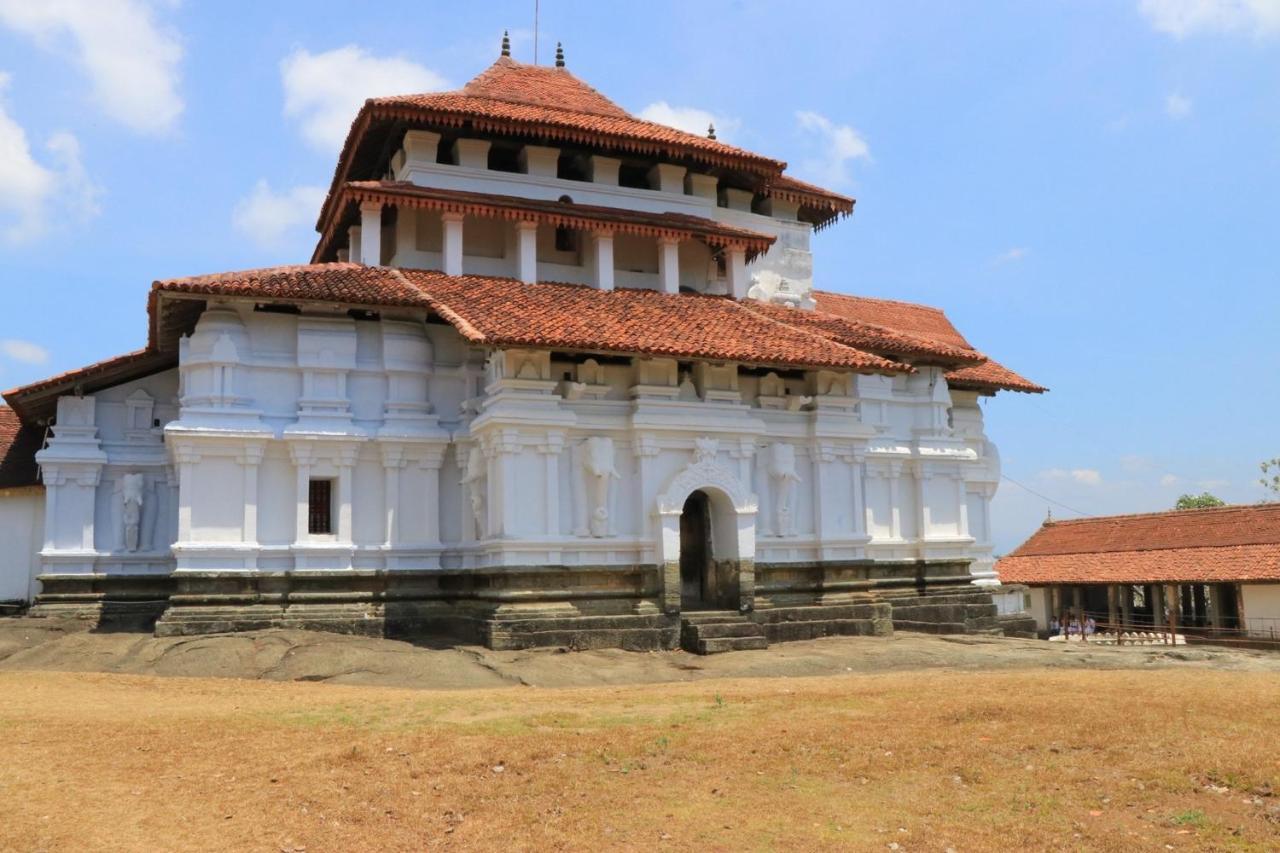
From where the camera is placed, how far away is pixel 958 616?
2416cm

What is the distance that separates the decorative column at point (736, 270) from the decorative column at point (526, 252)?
4.50 m

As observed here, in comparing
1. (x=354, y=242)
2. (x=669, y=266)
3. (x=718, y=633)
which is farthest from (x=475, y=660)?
(x=354, y=242)

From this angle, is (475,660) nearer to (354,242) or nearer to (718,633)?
(718,633)

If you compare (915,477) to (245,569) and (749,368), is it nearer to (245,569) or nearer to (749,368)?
(749,368)

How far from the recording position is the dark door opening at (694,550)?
21203mm

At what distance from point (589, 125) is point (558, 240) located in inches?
98.5

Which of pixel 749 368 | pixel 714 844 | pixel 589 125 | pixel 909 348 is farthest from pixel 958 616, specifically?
pixel 714 844

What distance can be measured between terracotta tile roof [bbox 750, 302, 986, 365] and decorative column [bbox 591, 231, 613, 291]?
3249 mm

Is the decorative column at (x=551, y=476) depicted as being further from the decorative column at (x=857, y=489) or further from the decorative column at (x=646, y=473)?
the decorative column at (x=857, y=489)

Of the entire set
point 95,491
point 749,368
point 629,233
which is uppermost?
point 629,233

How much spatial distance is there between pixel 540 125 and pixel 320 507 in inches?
349

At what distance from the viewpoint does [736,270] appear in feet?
82.4

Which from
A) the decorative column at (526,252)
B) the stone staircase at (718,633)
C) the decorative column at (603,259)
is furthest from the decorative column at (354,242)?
the stone staircase at (718,633)

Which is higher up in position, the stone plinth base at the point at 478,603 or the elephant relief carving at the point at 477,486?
the elephant relief carving at the point at 477,486
